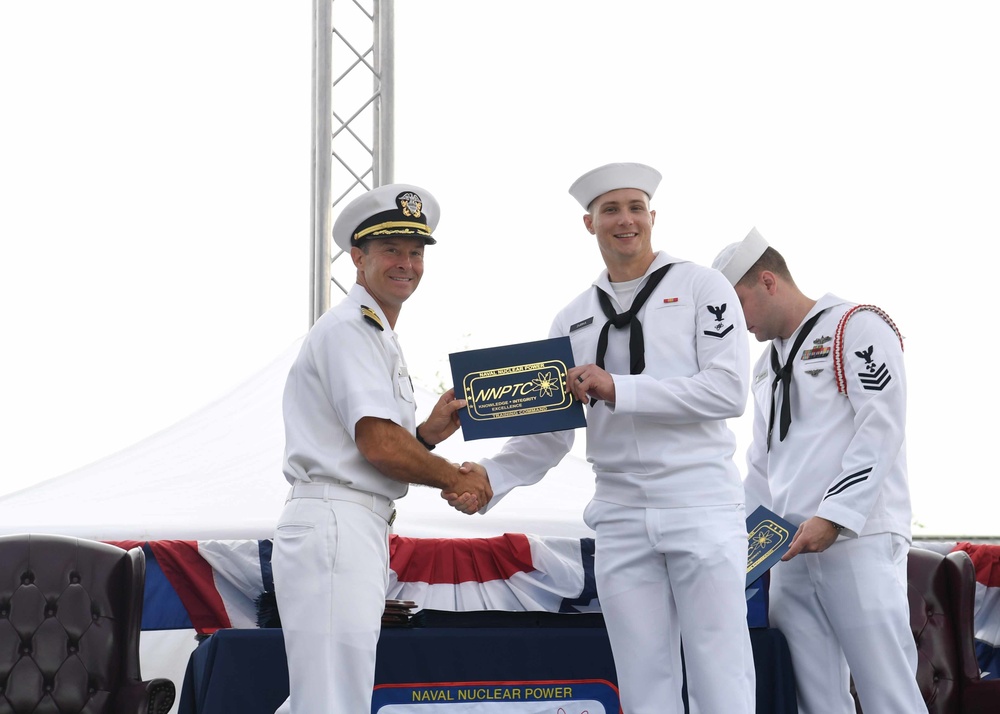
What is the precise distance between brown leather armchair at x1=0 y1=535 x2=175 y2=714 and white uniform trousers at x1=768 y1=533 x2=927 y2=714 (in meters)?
2.19

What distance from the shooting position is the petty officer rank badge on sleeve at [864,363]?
2.70 metres

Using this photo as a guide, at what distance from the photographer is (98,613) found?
3705 millimetres

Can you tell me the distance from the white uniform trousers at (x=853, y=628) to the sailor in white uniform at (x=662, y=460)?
35cm

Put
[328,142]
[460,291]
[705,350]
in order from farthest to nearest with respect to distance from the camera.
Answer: [460,291] < [328,142] < [705,350]

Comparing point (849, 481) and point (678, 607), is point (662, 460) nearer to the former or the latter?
point (678, 607)

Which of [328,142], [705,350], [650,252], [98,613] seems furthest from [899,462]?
[328,142]

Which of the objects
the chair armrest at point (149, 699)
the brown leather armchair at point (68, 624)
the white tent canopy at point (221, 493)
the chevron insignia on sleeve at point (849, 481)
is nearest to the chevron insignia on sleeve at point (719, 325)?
the chevron insignia on sleeve at point (849, 481)

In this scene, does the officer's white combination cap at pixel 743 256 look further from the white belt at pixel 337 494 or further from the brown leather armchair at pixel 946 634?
A: the brown leather armchair at pixel 946 634

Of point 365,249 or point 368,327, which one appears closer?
point 368,327

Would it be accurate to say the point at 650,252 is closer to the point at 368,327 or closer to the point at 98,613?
the point at 368,327

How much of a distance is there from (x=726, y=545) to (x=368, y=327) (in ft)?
3.32

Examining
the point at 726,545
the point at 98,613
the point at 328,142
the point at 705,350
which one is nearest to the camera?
the point at 726,545

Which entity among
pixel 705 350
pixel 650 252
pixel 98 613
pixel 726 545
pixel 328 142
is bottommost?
pixel 98 613

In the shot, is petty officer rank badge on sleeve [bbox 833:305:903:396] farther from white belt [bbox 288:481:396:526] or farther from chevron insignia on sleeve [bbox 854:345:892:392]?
white belt [bbox 288:481:396:526]
